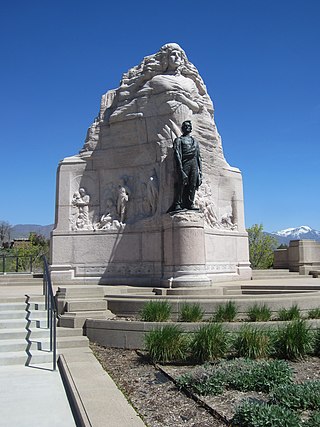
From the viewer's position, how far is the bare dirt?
4836 mm

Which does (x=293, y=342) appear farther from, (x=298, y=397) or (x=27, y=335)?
(x=27, y=335)

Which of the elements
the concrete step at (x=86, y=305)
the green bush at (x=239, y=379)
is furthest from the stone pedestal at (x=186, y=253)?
the green bush at (x=239, y=379)

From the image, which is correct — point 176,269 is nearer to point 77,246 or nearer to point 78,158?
point 77,246

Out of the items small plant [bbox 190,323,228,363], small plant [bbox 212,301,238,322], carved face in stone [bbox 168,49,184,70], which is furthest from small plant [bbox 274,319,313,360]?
carved face in stone [bbox 168,49,184,70]

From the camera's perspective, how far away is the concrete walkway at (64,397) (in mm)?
4895

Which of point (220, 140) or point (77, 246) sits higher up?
point (220, 140)

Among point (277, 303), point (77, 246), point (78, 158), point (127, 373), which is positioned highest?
point (78, 158)

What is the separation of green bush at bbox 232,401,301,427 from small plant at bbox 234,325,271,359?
265 cm

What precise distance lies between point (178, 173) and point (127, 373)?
8.01 metres

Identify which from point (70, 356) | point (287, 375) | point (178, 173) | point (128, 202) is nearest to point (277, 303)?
point (287, 375)

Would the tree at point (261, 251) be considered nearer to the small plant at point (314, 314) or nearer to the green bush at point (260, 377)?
the small plant at point (314, 314)

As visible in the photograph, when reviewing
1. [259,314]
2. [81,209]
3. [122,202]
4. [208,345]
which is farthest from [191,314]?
[81,209]

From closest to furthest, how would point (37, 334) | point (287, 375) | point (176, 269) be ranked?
1. point (287, 375)
2. point (37, 334)
3. point (176, 269)

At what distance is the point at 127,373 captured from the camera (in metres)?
6.91
